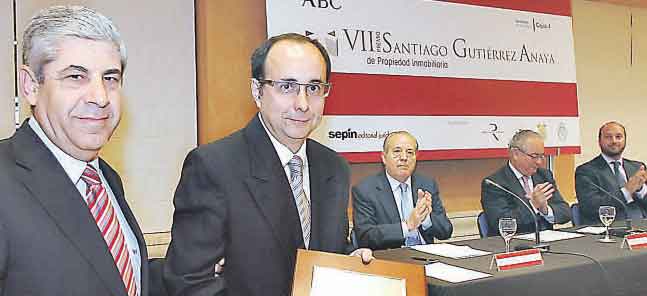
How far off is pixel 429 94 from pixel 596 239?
184cm

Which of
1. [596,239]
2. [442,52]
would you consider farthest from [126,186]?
[596,239]

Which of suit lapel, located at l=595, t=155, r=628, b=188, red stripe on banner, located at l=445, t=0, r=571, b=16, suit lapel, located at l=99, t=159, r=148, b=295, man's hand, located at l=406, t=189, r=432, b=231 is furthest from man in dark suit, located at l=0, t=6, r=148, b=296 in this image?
suit lapel, located at l=595, t=155, r=628, b=188

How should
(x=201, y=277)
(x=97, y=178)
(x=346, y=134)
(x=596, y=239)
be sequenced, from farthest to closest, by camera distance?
1. (x=346, y=134)
2. (x=596, y=239)
3. (x=201, y=277)
4. (x=97, y=178)

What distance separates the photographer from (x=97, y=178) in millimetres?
1273

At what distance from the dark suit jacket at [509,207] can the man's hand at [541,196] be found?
0.23 ft

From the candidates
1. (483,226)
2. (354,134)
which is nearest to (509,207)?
(483,226)

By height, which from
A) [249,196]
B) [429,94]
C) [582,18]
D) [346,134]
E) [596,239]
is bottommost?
[596,239]

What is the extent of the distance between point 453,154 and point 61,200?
3954 millimetres

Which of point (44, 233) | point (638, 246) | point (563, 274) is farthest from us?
point (638, 246)

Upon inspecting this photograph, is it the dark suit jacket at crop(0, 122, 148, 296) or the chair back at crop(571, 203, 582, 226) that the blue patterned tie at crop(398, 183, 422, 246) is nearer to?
the chair back at crop(571, 203, 582, 226)

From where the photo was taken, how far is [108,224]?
4.11 ft

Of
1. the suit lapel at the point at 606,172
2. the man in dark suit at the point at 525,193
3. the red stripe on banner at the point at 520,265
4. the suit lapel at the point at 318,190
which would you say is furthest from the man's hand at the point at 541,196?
the suit lapel at the point at 318,190

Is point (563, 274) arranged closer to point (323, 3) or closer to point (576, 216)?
point (576, 216)

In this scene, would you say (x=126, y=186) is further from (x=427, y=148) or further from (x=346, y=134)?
(x=427, y=148)
